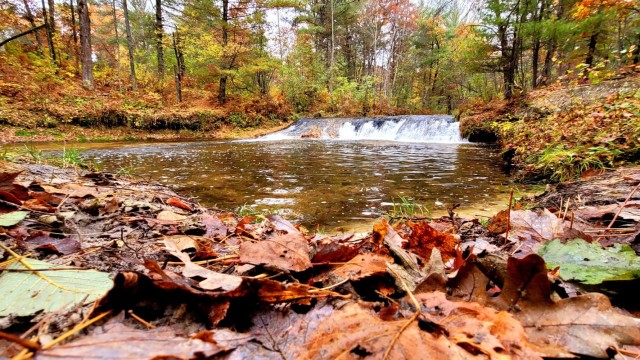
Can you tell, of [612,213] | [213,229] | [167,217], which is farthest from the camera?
[167,217]

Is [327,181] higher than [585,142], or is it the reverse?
[585,142]

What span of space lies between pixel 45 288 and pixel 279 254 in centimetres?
54

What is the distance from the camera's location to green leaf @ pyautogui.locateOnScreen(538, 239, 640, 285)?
0.78 metres

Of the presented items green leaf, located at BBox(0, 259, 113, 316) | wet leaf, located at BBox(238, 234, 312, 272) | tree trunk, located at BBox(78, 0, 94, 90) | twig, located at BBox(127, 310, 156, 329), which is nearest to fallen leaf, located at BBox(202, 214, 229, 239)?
wet leaf, located at BBox(238, 234, 312, 272)

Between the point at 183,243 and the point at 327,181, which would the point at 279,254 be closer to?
the point at 183,243

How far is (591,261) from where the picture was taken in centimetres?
89

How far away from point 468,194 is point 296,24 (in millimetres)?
22645

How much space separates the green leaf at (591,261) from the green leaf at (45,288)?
116cm

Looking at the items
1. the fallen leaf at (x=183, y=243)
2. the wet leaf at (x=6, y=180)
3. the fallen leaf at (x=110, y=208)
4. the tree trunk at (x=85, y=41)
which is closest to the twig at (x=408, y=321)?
the fallen leaf at (x=183, y=243)

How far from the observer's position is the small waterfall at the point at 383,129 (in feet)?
43.4

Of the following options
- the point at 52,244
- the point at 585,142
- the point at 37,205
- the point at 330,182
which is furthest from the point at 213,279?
the point at 585,142

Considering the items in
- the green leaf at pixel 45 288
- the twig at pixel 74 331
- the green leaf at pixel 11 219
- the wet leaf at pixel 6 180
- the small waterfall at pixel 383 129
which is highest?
the small waterfall at pixel 383 129

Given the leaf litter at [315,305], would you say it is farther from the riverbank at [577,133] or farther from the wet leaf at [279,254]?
the riverbank at [577,133]

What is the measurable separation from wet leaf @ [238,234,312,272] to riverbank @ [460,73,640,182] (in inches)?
167
